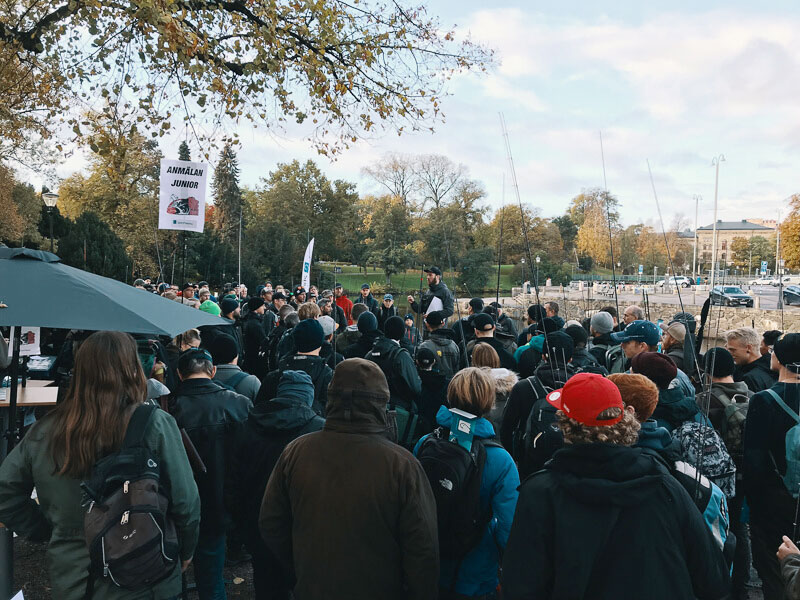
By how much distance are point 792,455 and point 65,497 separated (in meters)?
3.54

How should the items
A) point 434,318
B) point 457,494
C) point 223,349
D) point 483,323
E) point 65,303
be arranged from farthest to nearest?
point 434,318, point 483,323, point 223,349, point 65,303, point 457,494

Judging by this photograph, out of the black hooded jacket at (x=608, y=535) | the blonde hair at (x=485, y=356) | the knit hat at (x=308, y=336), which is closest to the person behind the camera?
the black hooded jacket at (x=608, y=535)

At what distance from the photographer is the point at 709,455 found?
3072mm

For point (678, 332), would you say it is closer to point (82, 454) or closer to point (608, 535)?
point (608, 535)

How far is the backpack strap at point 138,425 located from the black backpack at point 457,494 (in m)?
1.21

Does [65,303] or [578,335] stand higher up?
[65,303]

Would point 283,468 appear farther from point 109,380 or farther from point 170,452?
point 109,380

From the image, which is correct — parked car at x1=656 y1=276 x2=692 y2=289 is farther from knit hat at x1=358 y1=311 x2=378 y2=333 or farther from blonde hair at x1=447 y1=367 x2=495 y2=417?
knit hat at x1=358 y1=311 x2=378 y2=333

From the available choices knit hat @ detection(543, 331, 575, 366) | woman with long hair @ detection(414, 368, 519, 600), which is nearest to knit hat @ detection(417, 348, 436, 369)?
knit hat @ detection(543, 331, 575, 366)

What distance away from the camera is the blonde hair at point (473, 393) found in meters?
2.82

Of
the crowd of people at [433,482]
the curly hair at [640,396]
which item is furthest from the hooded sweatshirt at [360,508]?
the curly hair at [640,396]

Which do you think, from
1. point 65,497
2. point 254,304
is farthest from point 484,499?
point 254,304

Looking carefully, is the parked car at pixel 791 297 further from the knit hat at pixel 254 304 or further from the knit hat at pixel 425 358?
the knit hat at pixel 425 358

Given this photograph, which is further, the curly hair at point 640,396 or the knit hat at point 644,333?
the knit hat at point 644,333
